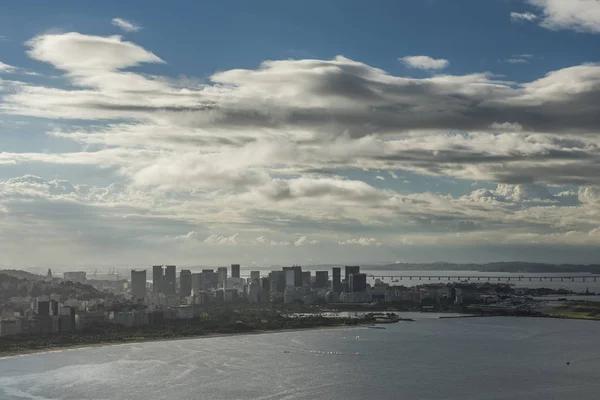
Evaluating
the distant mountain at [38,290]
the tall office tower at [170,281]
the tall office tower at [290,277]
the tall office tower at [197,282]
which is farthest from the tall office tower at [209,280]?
the distant mountain at [38,290]

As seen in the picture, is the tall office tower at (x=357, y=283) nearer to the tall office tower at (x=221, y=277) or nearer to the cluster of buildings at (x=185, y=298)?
the cluster of buildings at (x=185, y=298)

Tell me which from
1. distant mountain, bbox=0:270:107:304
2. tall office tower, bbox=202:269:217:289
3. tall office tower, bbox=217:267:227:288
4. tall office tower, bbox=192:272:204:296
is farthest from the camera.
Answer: tall office tower, bbox=217:267:227:288

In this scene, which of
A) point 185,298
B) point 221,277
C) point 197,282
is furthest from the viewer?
point 221,277

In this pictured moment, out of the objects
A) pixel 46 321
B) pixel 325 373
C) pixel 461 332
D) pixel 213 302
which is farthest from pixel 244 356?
pixel 213 302

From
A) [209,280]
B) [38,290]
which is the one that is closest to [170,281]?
[209,280]

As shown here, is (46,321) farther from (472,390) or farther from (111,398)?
(472,390)

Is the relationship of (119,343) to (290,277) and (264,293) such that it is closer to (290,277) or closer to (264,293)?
(264,293)

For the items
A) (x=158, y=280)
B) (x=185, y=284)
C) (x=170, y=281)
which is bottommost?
(x=185, y=284)

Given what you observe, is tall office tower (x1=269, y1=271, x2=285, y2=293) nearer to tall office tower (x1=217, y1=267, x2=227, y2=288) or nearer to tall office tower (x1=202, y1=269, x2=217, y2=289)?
tall office tower (x1=217, y1=267, x2=227, y2=288)

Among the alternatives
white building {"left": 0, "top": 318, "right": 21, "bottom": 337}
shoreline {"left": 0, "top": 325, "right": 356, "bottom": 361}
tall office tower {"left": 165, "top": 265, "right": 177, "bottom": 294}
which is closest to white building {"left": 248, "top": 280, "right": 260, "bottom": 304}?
tall office tower {"left": 165, "top": 265, "right": 177, "bottom": 294}
